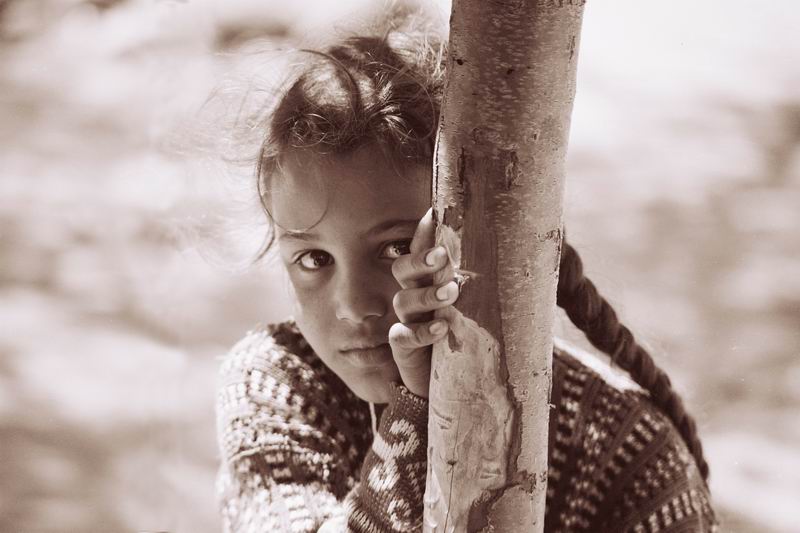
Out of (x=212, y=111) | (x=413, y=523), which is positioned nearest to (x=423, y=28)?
(x=212, y=111)

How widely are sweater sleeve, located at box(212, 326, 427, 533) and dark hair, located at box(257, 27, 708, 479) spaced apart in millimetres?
399

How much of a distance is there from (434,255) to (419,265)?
3cm

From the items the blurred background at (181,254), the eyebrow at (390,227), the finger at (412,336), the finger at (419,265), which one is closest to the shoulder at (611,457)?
the eyebrow at (390,227)

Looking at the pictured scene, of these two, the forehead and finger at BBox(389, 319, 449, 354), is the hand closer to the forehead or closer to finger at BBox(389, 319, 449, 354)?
finger at BBox(389, 319, 449, 354)

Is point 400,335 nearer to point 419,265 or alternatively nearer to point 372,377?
point 419,265

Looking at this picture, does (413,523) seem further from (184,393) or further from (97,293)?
(97,293)

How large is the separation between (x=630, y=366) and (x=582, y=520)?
0.30 meters

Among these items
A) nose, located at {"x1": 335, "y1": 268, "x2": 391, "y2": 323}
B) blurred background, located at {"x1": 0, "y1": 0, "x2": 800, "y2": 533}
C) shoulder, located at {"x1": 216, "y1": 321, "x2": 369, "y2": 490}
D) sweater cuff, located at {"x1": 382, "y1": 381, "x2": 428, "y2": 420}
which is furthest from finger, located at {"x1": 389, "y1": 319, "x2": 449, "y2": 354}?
blurred background, located at {"x1": 0, "y1": 0, "x2": 800, "y2": 533}

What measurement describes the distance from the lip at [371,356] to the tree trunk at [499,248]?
44 centimetres

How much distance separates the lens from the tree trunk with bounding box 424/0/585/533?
1013 mm

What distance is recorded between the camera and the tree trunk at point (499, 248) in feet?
3.32

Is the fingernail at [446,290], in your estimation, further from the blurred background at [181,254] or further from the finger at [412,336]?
the blurred background at [181,254]

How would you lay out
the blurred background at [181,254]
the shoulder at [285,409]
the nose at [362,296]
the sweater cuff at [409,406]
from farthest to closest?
the blurred background at [181,254], the shoulder at [285,409], the nose at [362,296], the sweater cuff at [409,406]

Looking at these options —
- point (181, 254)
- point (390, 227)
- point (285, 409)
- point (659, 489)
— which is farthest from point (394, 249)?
point (181, 254)
